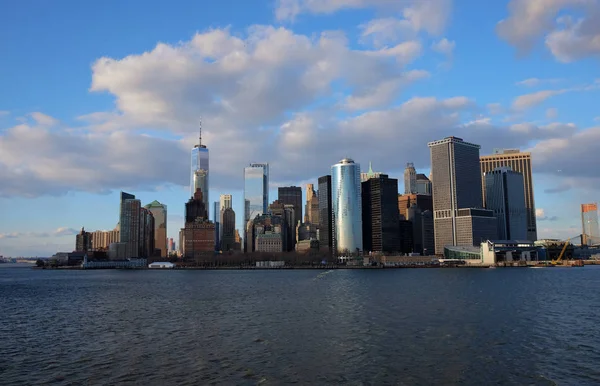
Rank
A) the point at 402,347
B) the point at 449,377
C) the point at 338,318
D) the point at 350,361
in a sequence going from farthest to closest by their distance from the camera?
the point at 338,318 → the point at 402,347 → the point at 350,361 → the point at 449,377

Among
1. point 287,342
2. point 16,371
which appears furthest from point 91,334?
point 287,342

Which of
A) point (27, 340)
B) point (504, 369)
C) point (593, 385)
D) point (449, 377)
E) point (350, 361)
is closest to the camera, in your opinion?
point (593, 385)

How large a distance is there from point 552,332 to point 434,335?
14279 mm

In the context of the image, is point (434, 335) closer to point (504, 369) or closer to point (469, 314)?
point (504, 369)

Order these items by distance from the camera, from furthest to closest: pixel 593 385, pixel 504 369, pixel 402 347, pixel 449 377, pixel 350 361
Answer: pixel 402 347, pixel 350 361, pixel 504 369, pixel 449 377, pixel 593 385

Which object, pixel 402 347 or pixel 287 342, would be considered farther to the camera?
pixel 287 342

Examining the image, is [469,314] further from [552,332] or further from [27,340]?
[27,340]

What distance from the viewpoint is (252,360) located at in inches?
1679

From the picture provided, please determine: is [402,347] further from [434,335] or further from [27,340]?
[27,340]

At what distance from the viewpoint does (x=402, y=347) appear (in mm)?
46781

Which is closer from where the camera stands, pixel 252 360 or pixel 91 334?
pixel 252 360

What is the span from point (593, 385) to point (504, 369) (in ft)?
20.9

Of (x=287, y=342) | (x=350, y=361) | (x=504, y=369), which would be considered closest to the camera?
(x=504, y=369)

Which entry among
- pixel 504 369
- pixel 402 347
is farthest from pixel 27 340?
pixel 504 369
